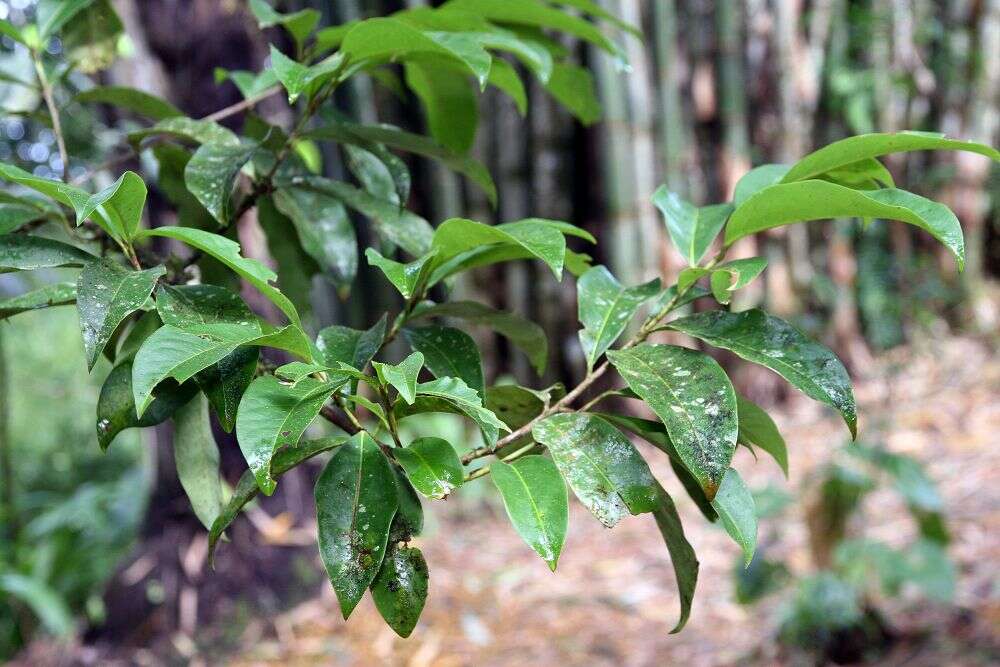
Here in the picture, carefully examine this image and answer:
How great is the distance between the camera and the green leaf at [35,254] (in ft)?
1.48

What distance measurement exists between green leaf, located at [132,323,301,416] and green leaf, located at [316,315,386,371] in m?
0.07

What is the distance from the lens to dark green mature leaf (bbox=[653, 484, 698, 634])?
47 cm

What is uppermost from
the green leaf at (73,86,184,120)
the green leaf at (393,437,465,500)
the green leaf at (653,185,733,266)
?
the green leaf at (73,86,184,120)

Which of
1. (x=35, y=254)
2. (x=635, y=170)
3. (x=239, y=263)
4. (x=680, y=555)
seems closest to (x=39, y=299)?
(x=35, y=254)

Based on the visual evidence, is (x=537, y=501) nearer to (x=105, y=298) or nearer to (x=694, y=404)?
(x=694, y=404)

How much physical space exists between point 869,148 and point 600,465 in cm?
21

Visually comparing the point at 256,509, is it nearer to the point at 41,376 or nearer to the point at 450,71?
the point at 450,71

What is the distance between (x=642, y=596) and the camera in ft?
5.74

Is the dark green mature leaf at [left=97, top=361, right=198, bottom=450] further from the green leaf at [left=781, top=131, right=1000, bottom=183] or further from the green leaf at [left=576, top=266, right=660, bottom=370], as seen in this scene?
the green leaf at [left=781, top=131, right=1000, bottom=183]

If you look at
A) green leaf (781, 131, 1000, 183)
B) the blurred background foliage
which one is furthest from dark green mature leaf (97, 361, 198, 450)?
the blurred background foliage

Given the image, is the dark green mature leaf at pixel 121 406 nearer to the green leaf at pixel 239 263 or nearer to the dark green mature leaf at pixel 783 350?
the green leaf at pixel 239 263

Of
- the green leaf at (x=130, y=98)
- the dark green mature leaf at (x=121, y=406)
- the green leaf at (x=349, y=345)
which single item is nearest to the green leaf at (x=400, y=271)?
the green leaf at (x=349, y=345)

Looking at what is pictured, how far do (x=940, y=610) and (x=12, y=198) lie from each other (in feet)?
4.84

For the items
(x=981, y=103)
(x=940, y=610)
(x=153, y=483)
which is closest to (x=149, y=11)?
(x=153, y=483)
